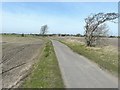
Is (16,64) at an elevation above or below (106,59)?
below

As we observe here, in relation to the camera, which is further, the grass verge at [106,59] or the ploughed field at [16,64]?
the ploughed field at [16,64]

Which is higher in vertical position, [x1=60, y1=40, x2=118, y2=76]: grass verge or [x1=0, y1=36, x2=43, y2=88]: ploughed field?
[x1=60, y1=40, x2=118, y2=76]: grass verge

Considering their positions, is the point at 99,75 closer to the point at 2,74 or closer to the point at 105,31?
the point at 2,74

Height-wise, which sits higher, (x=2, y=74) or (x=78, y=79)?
(x=78, y=79)

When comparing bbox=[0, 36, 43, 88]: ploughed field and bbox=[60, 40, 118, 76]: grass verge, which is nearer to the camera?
bbox=[60, 40, 118, 76]: grass verge

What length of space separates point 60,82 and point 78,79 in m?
1.24

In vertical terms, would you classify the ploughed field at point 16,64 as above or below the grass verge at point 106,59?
below

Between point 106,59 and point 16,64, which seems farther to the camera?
point 16,64

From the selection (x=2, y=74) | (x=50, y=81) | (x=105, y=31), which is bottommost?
(x=2, y=74)

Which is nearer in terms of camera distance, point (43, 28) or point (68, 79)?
point (68, 79)

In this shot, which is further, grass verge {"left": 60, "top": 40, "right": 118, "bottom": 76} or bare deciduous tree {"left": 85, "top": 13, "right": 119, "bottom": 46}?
bare deciduous tree {"left": 85, "top": 13, "right": 119, "bottom": 46}

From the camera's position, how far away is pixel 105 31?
47.7 metres

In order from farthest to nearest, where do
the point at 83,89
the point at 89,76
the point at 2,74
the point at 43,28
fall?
the point at 43,28 → the point at 2,74 → the point at 89,76 → the point at 83,89

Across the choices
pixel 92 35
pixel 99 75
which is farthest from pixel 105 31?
pixel 99 75
